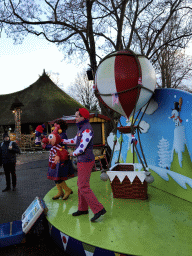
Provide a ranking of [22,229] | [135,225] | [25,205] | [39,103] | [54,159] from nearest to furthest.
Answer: [135,225] → [22,229] → [54,159] → [25,205] → [39,103]

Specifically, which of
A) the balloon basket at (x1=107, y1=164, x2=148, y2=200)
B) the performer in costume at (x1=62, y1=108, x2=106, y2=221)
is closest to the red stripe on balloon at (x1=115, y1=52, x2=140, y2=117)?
the performer in costume at (x1=62, y1=108, x2=106, y2=221)

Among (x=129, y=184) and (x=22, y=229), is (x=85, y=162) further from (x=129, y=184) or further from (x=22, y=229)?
(x=22, y=229)

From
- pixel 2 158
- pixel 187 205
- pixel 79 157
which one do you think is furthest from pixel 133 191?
pixel 2 158

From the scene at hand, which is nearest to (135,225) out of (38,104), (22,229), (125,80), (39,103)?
(22,229)

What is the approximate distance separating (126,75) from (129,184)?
199 centimetres

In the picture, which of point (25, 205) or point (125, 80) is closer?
point (125, 80)

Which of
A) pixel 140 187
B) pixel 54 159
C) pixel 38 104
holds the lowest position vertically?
pixel 140 187

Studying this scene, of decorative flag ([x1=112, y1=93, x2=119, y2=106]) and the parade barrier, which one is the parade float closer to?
decorative flag ([x1=112, y1=93, x2=119, y2=106])

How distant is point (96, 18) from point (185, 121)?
7.29m

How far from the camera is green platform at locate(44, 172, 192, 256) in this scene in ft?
7.67

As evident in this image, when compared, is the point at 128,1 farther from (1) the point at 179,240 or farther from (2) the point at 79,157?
(1) the point at 179,240

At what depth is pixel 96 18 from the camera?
9086 mm

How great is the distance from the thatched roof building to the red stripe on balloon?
19915mm

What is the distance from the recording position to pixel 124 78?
3.30 meters
